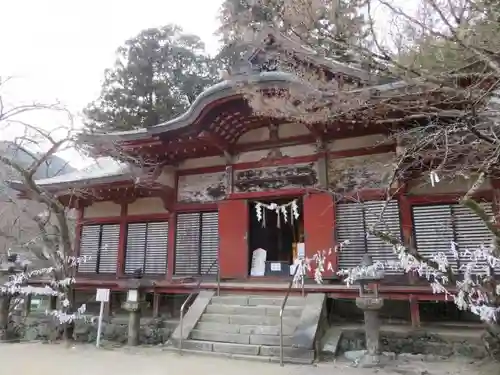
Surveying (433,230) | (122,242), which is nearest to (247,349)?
(433,230)

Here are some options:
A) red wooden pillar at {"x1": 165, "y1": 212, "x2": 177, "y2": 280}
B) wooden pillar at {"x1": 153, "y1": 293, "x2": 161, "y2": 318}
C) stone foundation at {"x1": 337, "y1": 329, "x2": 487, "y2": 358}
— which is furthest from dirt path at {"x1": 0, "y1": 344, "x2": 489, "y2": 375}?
red wooden pillar at {"x1": 165, "y1": 212, "x2": 177, "y2": 280}

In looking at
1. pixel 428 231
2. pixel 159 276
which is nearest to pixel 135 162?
pixel 159 276

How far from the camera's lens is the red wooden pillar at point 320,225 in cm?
766

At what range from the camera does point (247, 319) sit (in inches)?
266

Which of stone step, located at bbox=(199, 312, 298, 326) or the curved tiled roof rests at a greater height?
the curved tiled roof

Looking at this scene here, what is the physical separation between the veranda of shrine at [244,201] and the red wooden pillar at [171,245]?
0.02 meters

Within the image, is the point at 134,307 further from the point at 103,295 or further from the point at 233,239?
the point at 233,239

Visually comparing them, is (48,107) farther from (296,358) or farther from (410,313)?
(410,313)

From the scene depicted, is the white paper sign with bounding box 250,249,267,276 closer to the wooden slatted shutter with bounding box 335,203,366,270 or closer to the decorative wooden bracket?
the decorative wooden bracket

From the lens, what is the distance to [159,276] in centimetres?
938

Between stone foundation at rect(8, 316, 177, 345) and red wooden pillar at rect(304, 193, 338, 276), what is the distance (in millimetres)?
3169

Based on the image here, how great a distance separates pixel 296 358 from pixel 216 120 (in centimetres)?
473

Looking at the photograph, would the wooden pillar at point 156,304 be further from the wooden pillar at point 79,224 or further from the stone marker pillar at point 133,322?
the wooden pillar at point 79,224

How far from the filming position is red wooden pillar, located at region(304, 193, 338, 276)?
7660 millimetres
